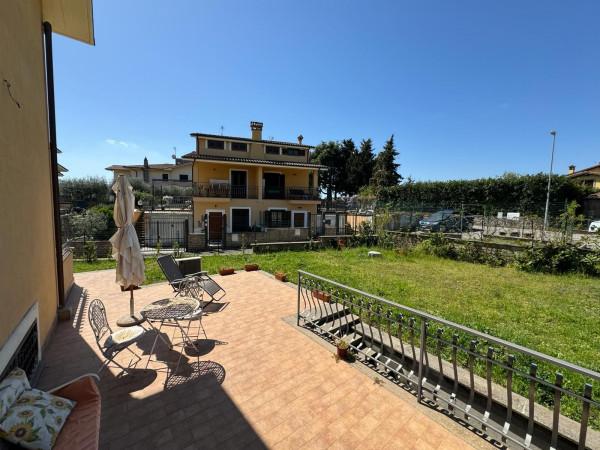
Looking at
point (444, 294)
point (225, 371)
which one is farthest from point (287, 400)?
point (444, 294)

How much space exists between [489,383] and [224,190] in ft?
61.1

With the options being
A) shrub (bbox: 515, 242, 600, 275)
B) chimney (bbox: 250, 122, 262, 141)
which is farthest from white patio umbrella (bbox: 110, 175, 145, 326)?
chimney (bbox: 250, 122, 262, 141)

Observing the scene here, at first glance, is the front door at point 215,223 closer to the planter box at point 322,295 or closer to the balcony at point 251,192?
the balcony at point 251,192

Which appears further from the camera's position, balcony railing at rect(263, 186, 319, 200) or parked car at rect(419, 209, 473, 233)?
balcony railing at rect(263, 186, 319, 200)

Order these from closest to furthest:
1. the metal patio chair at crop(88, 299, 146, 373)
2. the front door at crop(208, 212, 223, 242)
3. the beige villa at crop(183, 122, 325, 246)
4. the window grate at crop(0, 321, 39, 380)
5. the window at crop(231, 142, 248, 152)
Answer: the window grate at crop(0, 321, 39, 380) → the metal patio chair at crop(88, 299, 146, 373) → the beige villa at crop(183, 122, 325, 246) → the front door at crop(208, 212, 223, 242) → the window at crop(231, 142, 248, 152)

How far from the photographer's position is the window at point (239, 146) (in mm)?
21316

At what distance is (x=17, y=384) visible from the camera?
2.17m

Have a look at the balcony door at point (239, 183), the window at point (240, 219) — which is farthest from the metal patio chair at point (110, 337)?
the balcony door at point (239, 183)

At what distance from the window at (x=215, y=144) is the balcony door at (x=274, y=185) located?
3929mm

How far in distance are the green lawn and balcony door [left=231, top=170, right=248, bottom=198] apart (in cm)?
894

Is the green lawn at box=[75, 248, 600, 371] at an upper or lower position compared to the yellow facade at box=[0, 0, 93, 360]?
lower

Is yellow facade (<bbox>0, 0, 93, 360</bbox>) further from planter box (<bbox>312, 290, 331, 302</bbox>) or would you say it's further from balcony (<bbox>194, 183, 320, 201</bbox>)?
balcony (<bbox>194, 183, 320, 201</bbox>)

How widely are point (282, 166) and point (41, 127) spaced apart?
56.4 ft

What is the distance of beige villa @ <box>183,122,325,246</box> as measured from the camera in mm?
18906
